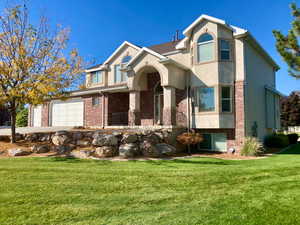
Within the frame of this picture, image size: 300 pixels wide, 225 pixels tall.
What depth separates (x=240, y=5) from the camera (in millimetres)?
15320

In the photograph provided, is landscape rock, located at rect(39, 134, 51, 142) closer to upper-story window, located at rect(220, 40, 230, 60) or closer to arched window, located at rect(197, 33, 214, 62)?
arched window, located at rect(197, 33, 214, 62)

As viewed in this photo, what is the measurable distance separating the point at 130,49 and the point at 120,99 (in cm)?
483

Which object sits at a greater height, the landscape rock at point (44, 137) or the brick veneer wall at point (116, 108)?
the brick veneer wall at point (116, 108)

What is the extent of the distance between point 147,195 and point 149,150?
5809 millimetres

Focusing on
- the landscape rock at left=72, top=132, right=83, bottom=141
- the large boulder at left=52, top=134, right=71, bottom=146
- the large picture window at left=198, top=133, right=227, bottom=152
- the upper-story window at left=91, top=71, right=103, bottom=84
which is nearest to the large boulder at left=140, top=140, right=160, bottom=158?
the landscape rock at left=72, top=132, right=83, bottom=141

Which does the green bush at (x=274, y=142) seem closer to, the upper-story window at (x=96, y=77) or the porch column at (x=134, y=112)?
the porch column at (x=134, y=112)

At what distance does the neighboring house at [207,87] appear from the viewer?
13.1 metres

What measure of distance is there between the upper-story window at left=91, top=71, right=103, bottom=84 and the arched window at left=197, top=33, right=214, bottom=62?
34.4 feet

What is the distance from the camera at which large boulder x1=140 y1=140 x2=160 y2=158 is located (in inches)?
428

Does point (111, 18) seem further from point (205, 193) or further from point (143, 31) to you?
point (205, 193)

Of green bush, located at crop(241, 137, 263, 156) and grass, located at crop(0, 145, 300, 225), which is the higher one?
green bush, located at crop(241, 137, 263, 156)

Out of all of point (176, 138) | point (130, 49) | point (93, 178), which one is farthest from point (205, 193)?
point (130, 49)

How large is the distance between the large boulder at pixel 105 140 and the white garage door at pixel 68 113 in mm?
8413

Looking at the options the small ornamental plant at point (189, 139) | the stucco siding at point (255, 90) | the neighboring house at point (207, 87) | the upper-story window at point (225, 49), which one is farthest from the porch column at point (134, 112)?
the stucco siding at point (255, 90)
